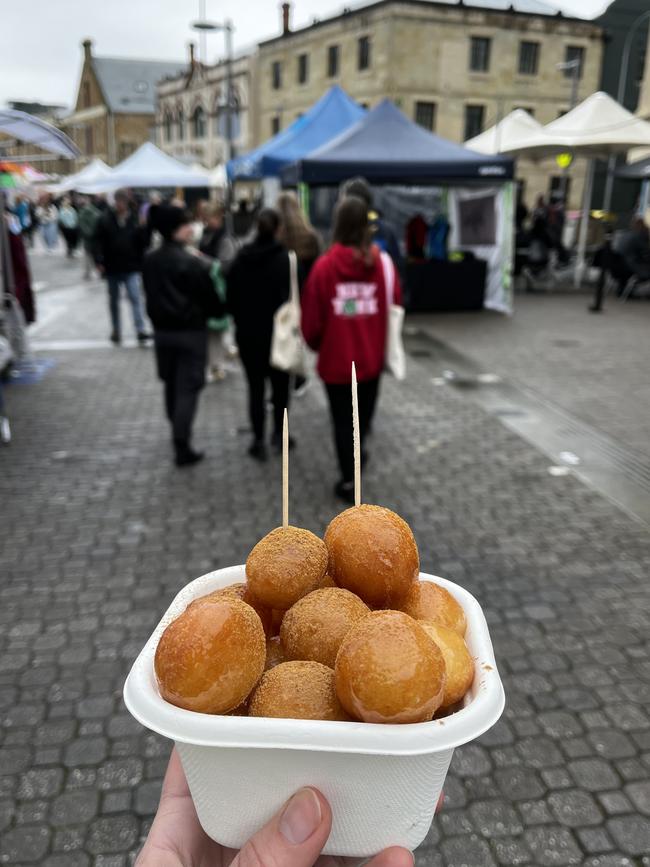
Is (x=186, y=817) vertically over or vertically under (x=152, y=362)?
over

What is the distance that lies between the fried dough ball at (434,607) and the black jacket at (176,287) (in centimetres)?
447

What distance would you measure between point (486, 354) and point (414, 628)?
9.54 m

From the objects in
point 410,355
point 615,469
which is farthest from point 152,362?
point 615,469

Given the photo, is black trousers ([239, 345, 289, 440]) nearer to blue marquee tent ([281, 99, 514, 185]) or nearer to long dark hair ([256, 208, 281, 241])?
long dark hair ([256, 208, 281, 241])

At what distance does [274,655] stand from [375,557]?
29 cm

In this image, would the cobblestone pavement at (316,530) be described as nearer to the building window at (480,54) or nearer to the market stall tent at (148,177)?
the market stall tent at (148,177)

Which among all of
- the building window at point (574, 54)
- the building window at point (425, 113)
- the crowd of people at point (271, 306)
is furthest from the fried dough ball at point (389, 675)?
the building window at point (574, 54)

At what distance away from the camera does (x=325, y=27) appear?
132 ft

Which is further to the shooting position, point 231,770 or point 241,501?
point 241,501

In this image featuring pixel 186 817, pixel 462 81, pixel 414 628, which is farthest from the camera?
pixel 462 81

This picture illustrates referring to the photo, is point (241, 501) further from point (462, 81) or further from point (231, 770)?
Answer: point (462, 81)

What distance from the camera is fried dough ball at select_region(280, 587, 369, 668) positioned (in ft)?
4.06

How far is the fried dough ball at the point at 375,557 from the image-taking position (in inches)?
52.8

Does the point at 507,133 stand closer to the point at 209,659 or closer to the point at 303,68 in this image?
the point at 209,659
